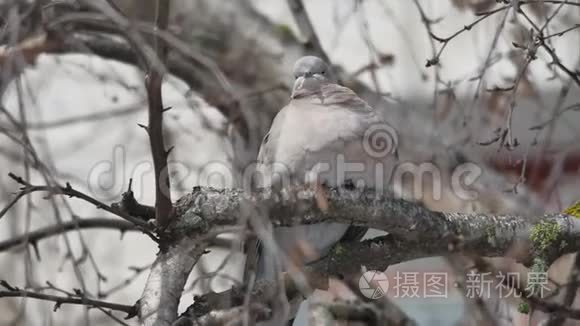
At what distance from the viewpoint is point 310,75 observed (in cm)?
281

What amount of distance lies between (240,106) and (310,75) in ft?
3.53

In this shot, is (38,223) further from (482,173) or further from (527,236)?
(527,236)

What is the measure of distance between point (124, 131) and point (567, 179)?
2183 mm

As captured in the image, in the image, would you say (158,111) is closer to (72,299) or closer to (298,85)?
(72,299)

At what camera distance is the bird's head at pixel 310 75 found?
2789 millimetres

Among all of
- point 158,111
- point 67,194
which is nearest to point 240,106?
point 158,111

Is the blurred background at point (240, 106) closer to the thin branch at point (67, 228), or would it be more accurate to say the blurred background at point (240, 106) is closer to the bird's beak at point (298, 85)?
the thin branch at point (67, 228)

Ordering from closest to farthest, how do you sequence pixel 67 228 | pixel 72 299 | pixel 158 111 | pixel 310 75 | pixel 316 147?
pixel 158 111 → pixel 72 299 → pixel 316 147 → pixel 67 228 → pixel 310 75

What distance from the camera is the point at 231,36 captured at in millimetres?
3711

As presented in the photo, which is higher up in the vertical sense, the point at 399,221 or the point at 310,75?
the point at 310,75

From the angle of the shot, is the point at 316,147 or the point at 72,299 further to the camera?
the point at 316,147

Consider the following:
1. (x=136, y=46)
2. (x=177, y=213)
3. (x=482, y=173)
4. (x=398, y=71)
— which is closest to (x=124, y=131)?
(x=398, y=71)
